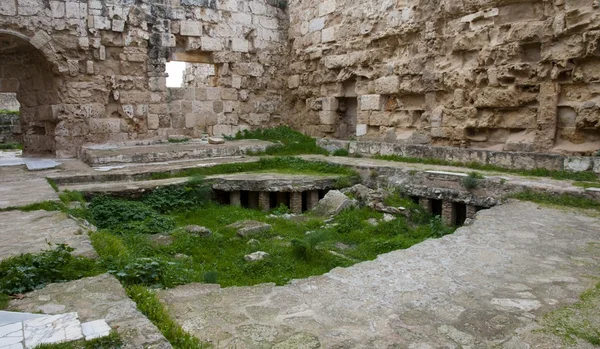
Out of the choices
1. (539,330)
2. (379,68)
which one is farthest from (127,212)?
(379,68)

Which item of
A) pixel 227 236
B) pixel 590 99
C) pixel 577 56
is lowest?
pixel 227 236

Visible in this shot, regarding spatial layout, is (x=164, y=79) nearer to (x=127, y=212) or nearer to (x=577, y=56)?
(x=127, y=212)

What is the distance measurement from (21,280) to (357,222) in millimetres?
4435

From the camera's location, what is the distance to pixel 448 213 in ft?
24.1

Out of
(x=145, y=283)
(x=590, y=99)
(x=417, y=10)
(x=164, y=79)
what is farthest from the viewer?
(x=164, y=79)

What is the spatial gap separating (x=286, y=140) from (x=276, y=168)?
2964 mm

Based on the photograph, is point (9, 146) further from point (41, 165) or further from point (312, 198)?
point (312, 198)

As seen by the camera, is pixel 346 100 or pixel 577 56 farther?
pixel 346 100

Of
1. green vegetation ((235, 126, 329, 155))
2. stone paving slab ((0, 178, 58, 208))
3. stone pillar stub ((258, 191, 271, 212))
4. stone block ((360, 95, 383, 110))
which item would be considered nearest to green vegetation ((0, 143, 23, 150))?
green vegetation ((235, 126, 329, 155))

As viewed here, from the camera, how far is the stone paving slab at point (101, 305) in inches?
105

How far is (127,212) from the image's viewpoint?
6930mm

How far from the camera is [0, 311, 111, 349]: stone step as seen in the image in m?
2.58

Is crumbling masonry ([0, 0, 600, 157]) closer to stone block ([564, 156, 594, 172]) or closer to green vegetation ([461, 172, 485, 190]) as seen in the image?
stone block ([564, 156, 594, 172])

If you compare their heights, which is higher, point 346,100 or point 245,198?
point 346,100
